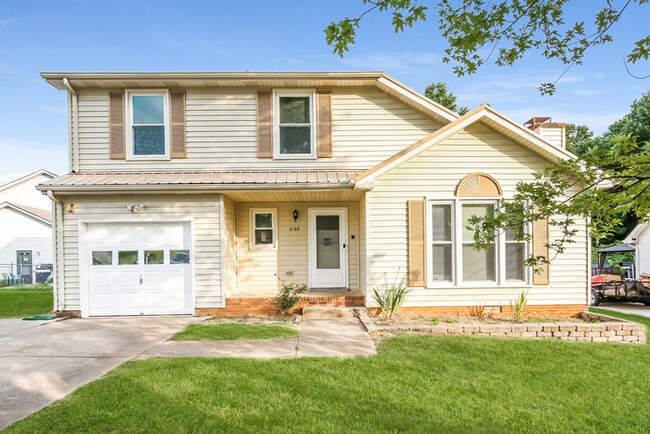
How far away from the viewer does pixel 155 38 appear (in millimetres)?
12555

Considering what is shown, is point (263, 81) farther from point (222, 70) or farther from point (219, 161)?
point (219, 161)

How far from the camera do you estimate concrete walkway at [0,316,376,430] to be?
4.29 metres

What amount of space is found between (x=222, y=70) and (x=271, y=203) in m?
3.55

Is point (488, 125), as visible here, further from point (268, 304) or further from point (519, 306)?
point (268, 304)

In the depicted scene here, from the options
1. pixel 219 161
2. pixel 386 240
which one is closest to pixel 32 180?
pixel 219 161

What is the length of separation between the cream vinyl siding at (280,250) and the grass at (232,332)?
2446 mm

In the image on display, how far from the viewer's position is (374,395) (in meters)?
3.93

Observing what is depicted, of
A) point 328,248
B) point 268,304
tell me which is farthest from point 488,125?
point 268,304

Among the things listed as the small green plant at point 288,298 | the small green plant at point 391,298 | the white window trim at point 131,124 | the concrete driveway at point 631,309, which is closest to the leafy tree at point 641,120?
the concrete driveway at point 631,309

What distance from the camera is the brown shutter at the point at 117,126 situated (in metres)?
9.22

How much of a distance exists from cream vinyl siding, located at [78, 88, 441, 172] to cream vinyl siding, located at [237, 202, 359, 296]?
1169mm

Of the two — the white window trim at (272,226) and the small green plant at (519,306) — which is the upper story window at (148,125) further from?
the small green plant at (519,306)

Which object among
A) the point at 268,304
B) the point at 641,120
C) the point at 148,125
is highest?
the point at 641,120

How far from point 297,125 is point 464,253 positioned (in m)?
5.15
